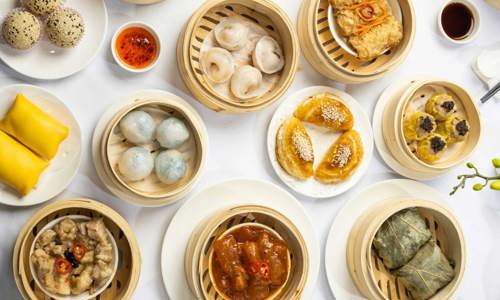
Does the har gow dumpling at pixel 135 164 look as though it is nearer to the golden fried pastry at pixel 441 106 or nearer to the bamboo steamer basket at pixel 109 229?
the bamboo steamer basket at pixel 109 229

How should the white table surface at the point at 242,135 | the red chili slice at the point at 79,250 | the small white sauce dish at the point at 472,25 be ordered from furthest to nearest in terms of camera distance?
1. the small white sauce dish at the point at 472,25
2. the white table surface at the point at 242,135
3. the red chili slice at the point at 79,250

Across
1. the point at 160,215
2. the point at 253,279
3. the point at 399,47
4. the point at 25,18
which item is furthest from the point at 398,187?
the point at 25,18

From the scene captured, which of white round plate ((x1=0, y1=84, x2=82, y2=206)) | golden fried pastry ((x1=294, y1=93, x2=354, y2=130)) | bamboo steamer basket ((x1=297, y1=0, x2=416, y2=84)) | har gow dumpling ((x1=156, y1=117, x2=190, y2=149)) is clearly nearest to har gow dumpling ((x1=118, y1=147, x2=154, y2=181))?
har gow dumpling ((x1=156, y1=117, x2=190, y2=149))

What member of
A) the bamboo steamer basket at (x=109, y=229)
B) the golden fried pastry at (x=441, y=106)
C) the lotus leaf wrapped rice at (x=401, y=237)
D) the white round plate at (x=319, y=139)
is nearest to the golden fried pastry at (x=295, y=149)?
the white round plate at (x=319, y=139)

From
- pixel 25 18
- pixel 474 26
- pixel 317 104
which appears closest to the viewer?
pixel 25 18

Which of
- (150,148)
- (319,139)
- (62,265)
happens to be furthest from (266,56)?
(62,265)

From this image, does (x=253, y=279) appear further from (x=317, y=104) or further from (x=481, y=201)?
(x=481, y=201)

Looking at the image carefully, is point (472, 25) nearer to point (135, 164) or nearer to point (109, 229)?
point (135, 164)
